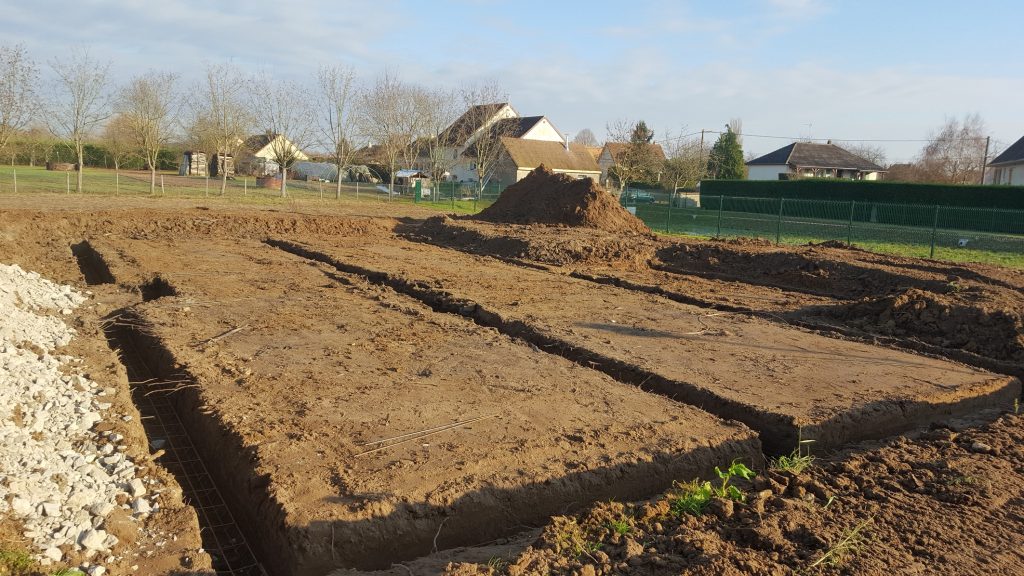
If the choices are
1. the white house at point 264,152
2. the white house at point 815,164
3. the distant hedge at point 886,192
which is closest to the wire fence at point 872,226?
the distant hedge at point 886,192

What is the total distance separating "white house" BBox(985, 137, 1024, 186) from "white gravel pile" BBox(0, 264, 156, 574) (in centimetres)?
4938

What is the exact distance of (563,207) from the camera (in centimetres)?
2345

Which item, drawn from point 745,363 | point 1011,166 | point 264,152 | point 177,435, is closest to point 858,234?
point 745,363

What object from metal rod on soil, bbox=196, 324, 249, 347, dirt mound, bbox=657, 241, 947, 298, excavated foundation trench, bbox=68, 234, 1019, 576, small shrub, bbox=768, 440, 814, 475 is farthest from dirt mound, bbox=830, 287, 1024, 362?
metal rod on soil, bbox=196, 324, 249, 347

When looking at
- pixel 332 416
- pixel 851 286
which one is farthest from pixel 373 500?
pixel 851 286

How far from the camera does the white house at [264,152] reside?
134 feet

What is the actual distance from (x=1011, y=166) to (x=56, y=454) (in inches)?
2044

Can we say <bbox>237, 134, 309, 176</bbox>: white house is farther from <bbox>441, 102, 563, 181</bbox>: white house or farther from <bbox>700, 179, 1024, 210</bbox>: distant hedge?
<bbox>700, 179, 1024, 210</bbox>: distant hedge

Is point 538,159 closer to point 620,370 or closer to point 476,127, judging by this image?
point 476,127

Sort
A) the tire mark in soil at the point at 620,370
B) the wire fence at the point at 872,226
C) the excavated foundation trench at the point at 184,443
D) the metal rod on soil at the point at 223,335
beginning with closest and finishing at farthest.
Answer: the excavated foundation trench at the point at 184,443 < the tire mark in soil at the point at 620,370 < the metal rod on soil at the point at 223,335 < the wire fence at the point at 872,226

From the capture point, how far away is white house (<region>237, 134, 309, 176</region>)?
40.7 metres

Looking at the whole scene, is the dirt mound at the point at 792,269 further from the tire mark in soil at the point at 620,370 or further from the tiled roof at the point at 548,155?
the tiled roof at the point at 548,155

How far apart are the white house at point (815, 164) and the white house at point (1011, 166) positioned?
1076 cm

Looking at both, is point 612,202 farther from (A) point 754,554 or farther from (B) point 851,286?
(A) point 754,554
